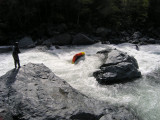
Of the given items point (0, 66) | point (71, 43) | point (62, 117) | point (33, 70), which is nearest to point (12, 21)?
point (71, 43)

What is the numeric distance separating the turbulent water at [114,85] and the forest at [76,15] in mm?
6248

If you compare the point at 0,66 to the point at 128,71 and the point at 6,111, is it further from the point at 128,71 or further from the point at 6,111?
the point at 128,71

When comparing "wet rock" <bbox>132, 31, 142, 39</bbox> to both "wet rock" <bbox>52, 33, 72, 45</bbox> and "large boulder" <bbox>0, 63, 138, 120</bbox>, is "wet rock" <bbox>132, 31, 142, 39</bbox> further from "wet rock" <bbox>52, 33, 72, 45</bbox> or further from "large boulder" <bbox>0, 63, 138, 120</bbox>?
"large boulder" <bbox>0, 63, 138, 120</bbox>

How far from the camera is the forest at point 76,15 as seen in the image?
62.0 feet

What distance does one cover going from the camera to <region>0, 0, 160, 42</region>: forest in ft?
62.0

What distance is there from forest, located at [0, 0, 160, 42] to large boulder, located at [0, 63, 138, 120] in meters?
13.0

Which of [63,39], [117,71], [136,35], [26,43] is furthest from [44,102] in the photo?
[136,35]

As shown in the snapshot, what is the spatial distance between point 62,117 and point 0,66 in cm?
797

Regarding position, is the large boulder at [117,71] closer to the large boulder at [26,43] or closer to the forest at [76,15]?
the large boulder at [26,43]

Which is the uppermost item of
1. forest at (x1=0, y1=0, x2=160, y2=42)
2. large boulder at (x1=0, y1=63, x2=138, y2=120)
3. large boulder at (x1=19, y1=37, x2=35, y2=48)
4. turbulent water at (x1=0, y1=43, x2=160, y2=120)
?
forest at (x1=0, y1=0, x2=160, y2=42)

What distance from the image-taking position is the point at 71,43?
17016 mm

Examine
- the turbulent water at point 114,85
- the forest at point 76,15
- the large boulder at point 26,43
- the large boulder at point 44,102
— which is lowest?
the turbulent water at point 114,85

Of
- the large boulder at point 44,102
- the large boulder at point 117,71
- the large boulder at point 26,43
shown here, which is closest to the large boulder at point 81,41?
the large boulder at point 26,43

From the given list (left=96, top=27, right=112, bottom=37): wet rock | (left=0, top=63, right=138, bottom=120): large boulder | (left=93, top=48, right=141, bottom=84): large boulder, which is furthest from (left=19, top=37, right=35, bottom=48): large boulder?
(left=0, top=63, right=138, bottom=120): large boulder
